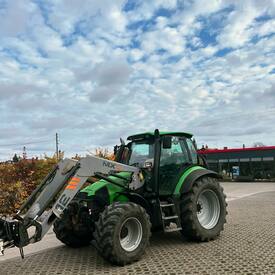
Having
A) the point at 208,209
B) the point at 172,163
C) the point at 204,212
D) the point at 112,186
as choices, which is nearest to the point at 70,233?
the point at 112,186

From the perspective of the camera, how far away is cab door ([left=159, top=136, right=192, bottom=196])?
314 inches

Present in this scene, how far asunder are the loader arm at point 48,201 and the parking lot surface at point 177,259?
80 centimetres

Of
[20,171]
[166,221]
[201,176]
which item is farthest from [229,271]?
[20,171]

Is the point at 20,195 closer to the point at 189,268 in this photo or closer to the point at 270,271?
the point at 189,268

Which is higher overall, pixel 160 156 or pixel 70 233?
pixel 160 156

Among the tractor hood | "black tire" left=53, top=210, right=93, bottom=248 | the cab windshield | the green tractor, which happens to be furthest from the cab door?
"black tire" left=53, top=210, right=93, bottom=248

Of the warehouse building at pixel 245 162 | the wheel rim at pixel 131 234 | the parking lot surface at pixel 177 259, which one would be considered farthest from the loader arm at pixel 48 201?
the warehouse building at pixel 245 162

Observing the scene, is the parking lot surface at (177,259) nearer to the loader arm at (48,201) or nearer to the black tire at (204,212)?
the black tire at (204,212)

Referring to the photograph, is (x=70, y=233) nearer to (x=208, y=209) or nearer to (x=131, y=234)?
(x=131, y=234)

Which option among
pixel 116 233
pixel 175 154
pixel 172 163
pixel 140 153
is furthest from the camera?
pixel 140 153

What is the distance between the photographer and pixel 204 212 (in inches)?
342

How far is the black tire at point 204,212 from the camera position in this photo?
783 cm

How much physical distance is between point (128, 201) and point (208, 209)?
1992 mm

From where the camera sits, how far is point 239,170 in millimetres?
35719
